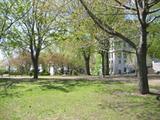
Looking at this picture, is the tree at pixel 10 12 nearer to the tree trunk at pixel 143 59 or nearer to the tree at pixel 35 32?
the tree at pixel 35 32

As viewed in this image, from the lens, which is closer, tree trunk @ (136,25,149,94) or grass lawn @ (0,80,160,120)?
grass lawn @ (0,80,160,120)

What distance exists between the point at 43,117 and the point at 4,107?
3.24m

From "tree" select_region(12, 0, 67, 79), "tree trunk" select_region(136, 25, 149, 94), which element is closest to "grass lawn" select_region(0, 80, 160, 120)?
"tree trunk" select_region(136, 25, 149, 94)

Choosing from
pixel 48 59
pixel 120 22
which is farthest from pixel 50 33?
pixel 48 59

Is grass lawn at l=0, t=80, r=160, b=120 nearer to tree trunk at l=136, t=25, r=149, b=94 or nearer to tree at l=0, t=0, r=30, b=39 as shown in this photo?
tree trunk at l=136, t=25, r=149, b=94

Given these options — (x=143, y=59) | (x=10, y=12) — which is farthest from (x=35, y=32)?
(x=143, y=59)

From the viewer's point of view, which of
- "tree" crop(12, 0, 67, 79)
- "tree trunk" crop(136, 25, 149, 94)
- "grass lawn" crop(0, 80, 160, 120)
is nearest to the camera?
"grass lawn" crop(0, 80, 160, 120)

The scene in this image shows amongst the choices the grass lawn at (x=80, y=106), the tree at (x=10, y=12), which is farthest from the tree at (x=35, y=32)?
the grass lawn at (x=80, y=106)

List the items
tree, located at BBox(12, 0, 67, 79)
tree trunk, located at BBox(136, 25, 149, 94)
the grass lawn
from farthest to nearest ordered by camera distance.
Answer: tree, located at BBox(12, 0, 67, 79) → tree trunk, located at BBox(136, 25, 149, 94) → the grass lawn

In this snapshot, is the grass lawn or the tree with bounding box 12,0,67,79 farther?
the tree with bounding box 12,0,67,79

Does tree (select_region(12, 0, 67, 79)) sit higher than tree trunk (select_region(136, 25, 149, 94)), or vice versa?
tree (select_region(12, 0, 67, 79))

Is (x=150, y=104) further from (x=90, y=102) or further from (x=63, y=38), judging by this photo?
Answer: (x=63, y=38)

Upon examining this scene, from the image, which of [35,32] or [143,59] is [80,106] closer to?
[143,59]

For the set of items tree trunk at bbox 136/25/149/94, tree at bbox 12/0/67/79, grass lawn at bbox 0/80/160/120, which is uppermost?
tree at bbox 12/0/67/79
